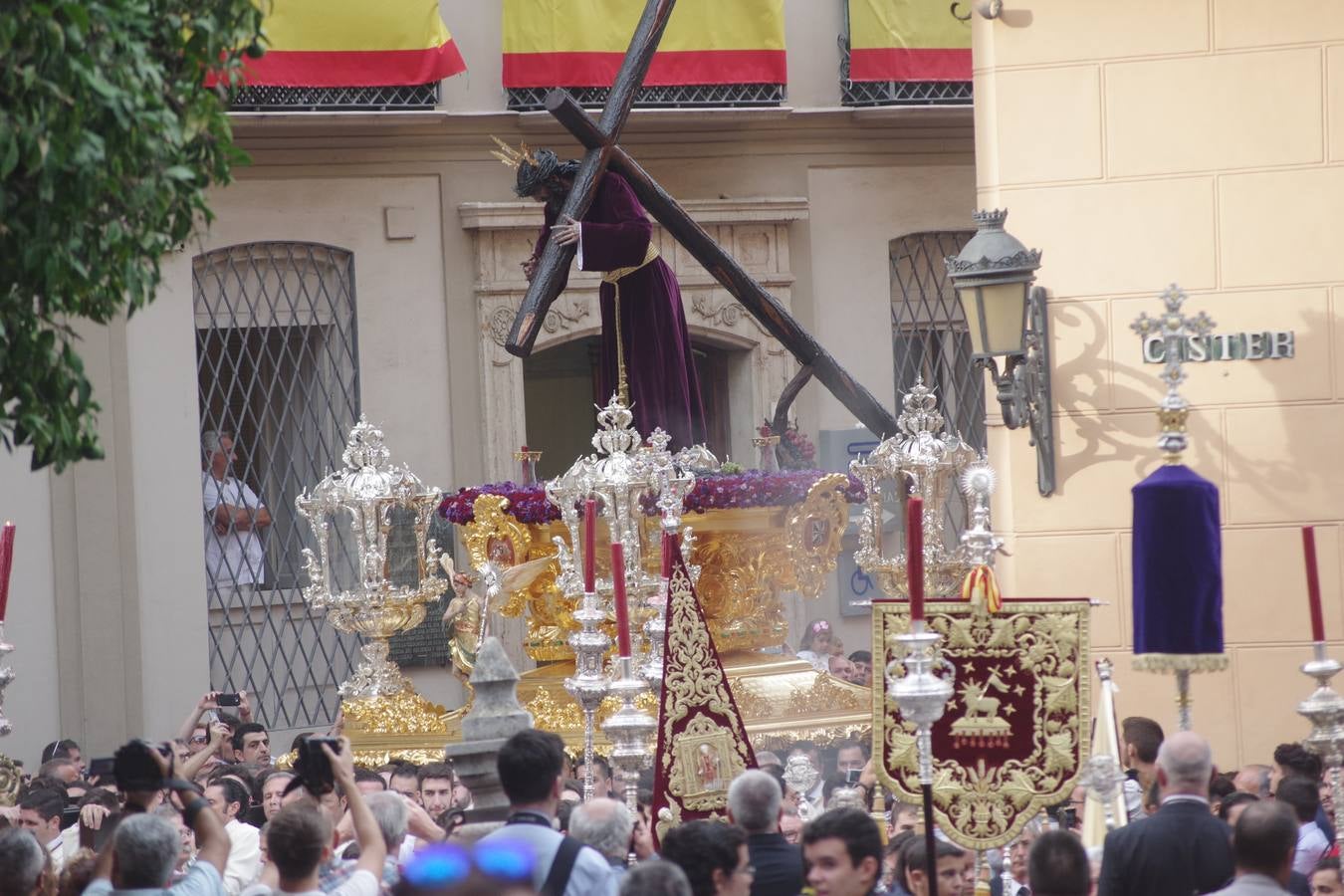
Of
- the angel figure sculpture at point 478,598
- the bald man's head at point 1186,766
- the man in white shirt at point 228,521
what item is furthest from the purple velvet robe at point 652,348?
the bald man's head at point 1186,766

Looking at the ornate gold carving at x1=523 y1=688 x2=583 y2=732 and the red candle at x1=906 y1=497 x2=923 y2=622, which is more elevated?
the red candle at x1=906 y1=497 x2=923 y2=622

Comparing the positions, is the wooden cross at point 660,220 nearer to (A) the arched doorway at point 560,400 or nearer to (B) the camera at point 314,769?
(B) the camera at point 314,769

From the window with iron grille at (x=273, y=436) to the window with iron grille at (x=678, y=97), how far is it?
1459 mm

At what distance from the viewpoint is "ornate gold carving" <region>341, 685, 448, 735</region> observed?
9.18 metres

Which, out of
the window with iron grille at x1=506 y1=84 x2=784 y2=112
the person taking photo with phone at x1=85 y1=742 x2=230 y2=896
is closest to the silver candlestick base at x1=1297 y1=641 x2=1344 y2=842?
the person taking photo with phone at x1=85 y1=742 x2=230 y2=896

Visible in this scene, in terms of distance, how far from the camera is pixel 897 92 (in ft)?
46.0

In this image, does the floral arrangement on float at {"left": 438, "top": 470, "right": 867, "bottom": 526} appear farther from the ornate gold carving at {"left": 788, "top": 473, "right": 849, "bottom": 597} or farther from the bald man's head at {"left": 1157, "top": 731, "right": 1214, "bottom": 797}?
the bald man's head at {"left": 1157, "top": 731, "right": 1214, "bottom": 797}

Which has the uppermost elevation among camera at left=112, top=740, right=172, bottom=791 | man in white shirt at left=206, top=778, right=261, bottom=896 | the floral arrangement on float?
the floral arrangement on float

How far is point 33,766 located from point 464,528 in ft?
14.0

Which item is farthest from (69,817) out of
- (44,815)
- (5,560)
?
(5,560)

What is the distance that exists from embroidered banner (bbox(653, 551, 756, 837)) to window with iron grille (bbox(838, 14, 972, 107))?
26.1 ft

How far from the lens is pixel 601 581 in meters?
8.81

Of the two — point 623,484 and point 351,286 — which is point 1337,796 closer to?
point 623,484

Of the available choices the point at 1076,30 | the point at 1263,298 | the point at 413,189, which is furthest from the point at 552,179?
the point at 413,189
